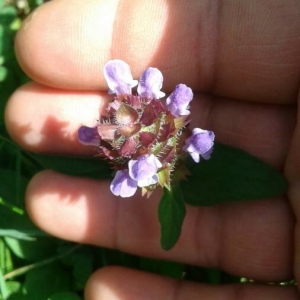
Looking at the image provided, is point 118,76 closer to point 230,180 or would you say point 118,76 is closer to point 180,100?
point 180,100

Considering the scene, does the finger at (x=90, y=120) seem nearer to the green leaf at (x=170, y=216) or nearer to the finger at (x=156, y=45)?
the finger at (x=156, y=45)

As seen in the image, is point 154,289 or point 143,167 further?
point 154,289

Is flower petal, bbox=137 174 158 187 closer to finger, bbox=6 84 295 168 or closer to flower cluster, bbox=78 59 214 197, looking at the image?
flower cluster, bbox=78 59 214 197

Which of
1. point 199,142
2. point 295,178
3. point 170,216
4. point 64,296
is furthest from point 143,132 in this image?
point 64,296

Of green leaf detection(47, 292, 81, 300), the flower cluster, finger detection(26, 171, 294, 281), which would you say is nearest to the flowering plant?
the flower cluster

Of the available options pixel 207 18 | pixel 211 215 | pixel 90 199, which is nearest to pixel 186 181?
pixel 211 215

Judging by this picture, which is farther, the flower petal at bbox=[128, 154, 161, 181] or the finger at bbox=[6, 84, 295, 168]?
the finger at bbox=[6, 84, 295, 168]

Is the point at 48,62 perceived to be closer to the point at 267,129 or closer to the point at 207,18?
the point at 207,18
